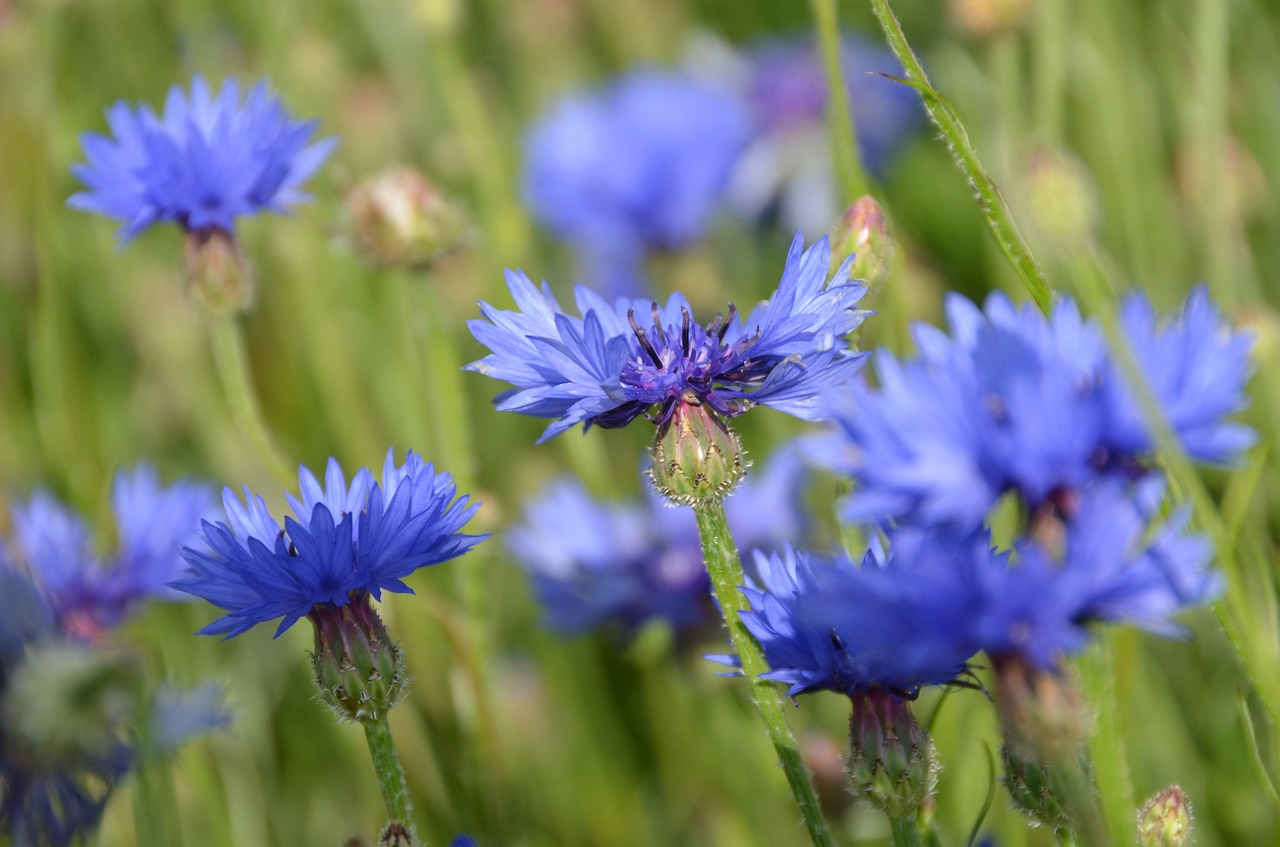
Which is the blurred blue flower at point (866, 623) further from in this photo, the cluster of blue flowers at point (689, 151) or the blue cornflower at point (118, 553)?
the cluster of blue flowers at point (689, 151)

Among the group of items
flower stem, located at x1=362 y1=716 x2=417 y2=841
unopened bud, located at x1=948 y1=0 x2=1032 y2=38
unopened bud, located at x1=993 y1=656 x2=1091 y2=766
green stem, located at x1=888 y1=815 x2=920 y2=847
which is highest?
unopened bud, located at x1=948 y1=0 x2=1032 y2=38

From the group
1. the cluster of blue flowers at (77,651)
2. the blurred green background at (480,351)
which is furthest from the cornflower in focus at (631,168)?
the cluster of blue flowers at (77,651)

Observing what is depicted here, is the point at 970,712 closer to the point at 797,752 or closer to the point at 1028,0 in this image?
the point at 797,752

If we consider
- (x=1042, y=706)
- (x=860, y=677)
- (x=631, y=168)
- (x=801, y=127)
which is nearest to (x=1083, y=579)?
(x=1042, y=706)

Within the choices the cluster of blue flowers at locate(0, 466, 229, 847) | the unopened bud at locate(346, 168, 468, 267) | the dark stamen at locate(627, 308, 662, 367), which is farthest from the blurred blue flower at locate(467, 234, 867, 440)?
the unopened bud at locate(346, 168, 468, 267)

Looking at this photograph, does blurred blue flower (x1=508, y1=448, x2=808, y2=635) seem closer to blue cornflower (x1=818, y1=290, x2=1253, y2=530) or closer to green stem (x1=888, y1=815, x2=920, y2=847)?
green stem (x1=888, y1=815, x2=920, y2=847)

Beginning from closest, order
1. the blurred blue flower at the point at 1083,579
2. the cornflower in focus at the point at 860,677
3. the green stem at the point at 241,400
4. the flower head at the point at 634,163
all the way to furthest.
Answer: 1. the blurred blue flower at the point at 1083,579
2. the cornflower in focus at the point at 860,677
3. the green stem at the point at 241,400
4. the flower head at the point at 634,163
